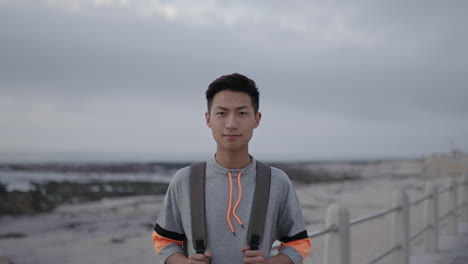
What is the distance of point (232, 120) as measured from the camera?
1663mm

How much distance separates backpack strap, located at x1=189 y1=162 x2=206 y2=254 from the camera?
160cm

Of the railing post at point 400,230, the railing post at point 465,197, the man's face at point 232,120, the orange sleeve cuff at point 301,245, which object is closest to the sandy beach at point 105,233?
the railing post at point 465,197

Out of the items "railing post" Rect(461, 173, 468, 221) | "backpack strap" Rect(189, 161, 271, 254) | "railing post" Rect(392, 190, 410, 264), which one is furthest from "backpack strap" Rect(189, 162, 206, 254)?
"railing post" Rect(461, 173, 468, 221)

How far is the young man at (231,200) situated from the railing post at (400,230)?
3.52 meters

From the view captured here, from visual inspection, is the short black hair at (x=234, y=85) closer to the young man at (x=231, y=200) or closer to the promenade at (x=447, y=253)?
the young man at (x=231, y=200)

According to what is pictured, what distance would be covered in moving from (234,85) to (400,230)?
394 cm

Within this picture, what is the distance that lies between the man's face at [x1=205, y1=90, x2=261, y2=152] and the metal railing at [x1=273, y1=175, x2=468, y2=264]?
70cm

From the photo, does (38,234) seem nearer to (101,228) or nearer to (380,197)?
(101,228)

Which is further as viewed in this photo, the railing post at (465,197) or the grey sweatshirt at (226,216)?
the railing post at (465,197)

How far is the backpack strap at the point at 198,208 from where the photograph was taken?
1.60 m

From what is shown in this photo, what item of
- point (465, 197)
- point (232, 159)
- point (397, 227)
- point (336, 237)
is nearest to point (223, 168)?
point (232, 159)

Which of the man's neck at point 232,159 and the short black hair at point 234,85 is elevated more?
the short black hair at point 234,85

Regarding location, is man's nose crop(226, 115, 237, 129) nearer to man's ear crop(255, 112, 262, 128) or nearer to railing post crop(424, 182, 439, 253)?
man's ear crop(255, 112, 262, 128)

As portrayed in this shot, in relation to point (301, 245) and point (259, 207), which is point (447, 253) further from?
point (259, 207)
